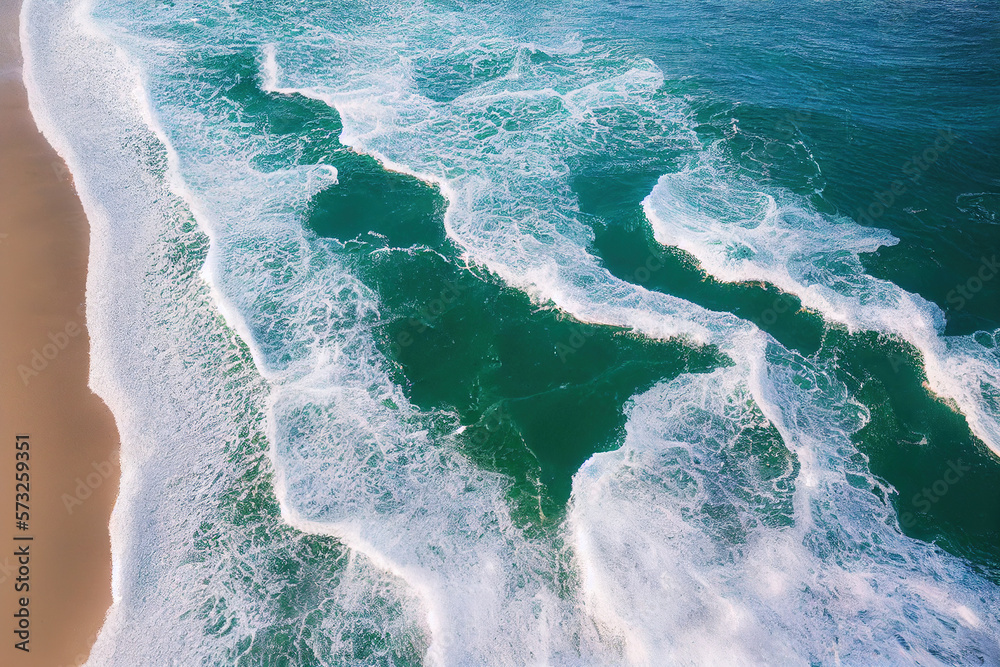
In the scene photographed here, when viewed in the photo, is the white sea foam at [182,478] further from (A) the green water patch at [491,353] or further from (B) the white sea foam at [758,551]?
(B) the white sea foam at [758,551]

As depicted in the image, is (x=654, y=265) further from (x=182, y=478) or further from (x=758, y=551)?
(x=182, y=478)

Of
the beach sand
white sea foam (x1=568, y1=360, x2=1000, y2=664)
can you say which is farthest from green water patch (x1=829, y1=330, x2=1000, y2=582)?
the beach sand

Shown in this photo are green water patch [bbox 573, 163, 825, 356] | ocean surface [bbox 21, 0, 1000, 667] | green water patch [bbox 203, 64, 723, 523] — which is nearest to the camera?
ocean surface [bbox 21, 0, 1000, 667]

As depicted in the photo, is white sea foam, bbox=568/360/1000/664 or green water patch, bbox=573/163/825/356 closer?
white sea foam, bbox=568/360/1000/664

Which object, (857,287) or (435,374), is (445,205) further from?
(857,287)

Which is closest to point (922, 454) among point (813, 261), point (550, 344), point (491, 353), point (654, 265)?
point (813, 261)

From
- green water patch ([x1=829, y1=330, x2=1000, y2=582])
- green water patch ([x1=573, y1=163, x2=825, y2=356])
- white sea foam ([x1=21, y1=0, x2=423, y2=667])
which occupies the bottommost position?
white sea foam ([x1=21, y1=0, x2=423, y2=667])

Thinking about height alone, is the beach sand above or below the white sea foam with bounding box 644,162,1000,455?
below

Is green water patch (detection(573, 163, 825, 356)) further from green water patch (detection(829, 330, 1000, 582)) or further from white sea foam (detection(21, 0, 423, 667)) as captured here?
white sea foam (detection(21, 0, 423, 667))
